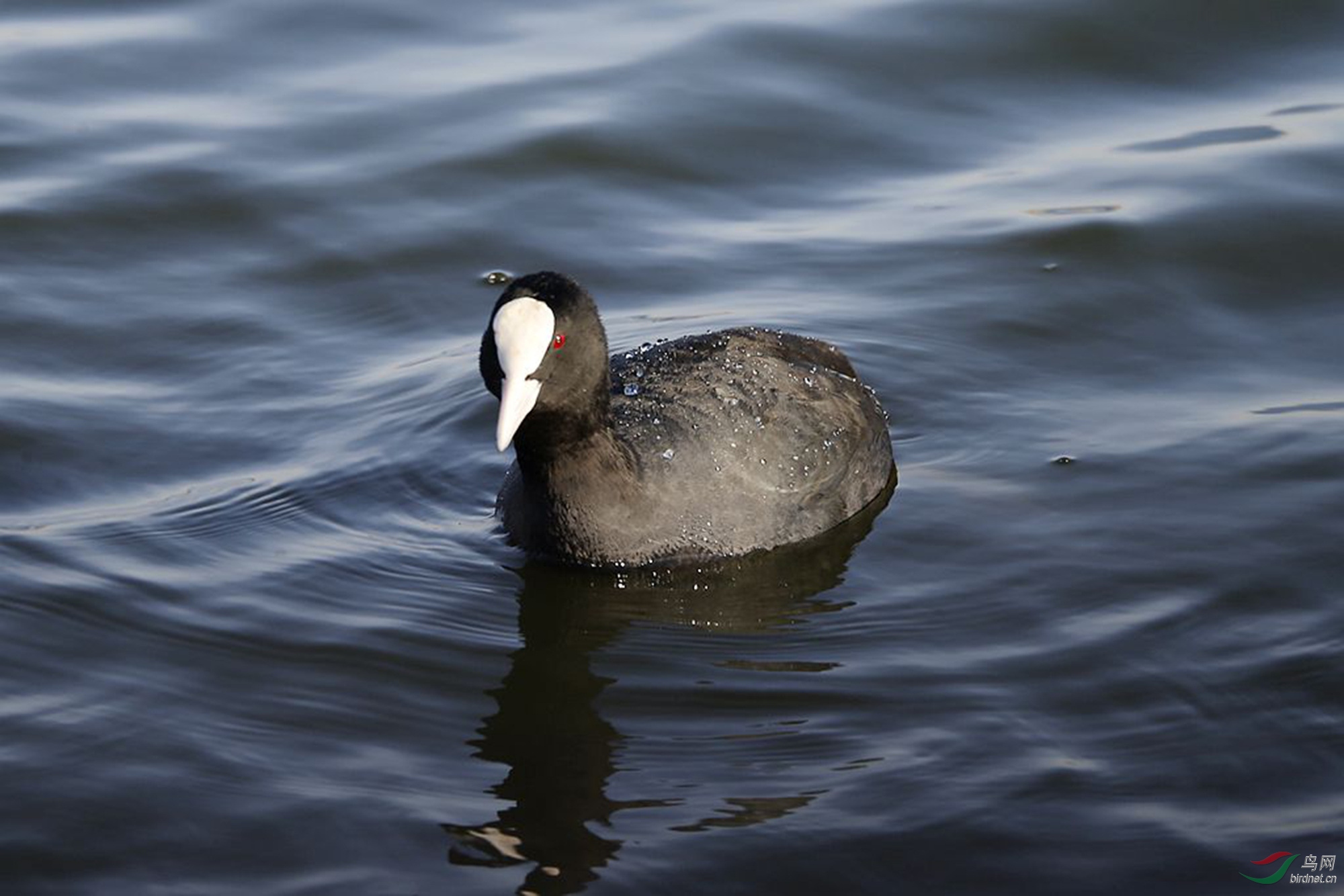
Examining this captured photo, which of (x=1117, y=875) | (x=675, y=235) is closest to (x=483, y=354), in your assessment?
(x=1117, y=875)

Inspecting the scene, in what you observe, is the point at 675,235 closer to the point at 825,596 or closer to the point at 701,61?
the point at 701,61

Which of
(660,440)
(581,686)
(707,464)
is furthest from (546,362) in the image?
(581,686)

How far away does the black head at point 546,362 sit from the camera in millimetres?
5328

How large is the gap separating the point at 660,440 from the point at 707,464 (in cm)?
16

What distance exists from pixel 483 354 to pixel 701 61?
4925mm

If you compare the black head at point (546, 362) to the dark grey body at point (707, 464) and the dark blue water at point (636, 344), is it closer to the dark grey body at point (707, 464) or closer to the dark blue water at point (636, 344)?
the dark grey body at point (707, 464)

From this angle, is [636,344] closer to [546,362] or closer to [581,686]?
[546,362]

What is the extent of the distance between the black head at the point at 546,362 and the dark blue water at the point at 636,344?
49cm

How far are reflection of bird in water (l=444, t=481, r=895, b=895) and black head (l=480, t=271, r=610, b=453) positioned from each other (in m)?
0.49

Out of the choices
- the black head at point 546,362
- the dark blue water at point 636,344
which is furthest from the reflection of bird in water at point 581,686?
the black head at point 546,362

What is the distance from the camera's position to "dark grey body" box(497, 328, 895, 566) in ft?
18.8

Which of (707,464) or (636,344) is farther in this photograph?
(636,344)

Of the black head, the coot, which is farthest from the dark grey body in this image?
the black head

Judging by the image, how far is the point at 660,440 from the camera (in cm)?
585
